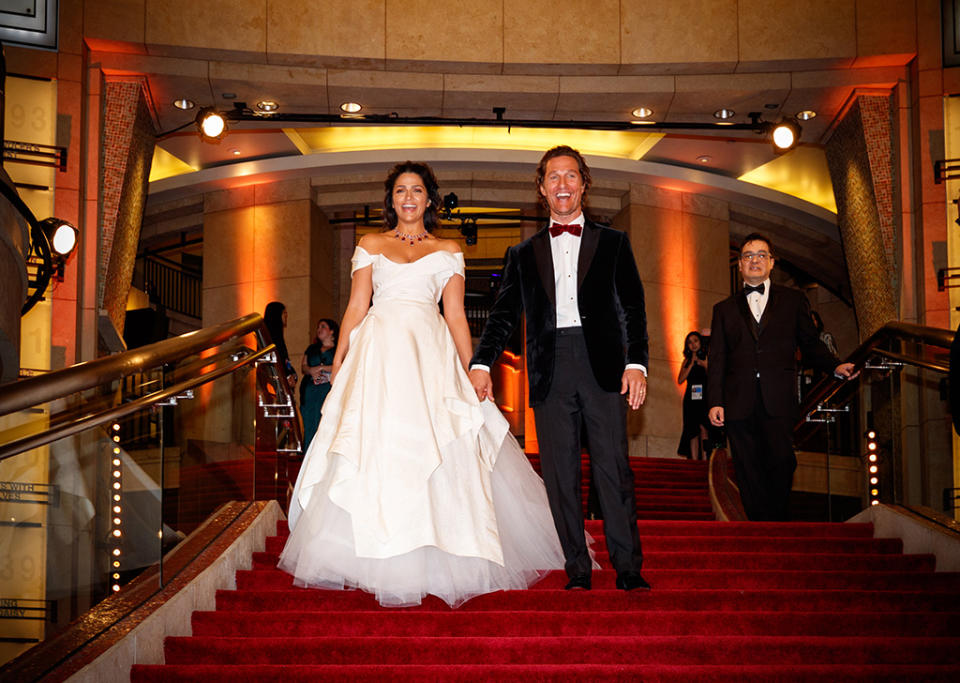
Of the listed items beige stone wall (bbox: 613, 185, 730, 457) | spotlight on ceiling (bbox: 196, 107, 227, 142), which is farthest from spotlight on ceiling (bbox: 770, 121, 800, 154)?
spotlight on ceiling (bbox: 196, 107, 227, 142)

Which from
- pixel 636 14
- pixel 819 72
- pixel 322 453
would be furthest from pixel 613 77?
pixel 322 453

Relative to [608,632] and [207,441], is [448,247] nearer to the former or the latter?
[207,441]

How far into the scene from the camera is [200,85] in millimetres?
10383

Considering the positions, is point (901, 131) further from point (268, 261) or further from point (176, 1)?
point (268, 261)

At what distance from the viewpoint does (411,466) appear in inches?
176

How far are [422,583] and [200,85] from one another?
7.44 metres

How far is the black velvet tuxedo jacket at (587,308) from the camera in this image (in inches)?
175

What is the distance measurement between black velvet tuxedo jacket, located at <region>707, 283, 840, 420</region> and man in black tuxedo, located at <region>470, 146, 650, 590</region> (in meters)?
2.05

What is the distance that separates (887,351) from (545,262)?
8.33 feet

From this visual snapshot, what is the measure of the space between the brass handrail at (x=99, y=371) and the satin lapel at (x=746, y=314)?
3.05 meters

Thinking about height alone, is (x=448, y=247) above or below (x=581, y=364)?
above

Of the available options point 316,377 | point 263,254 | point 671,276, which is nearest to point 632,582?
point 316,377

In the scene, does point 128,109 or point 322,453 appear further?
point 128,109

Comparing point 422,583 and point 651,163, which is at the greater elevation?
point 651,163
